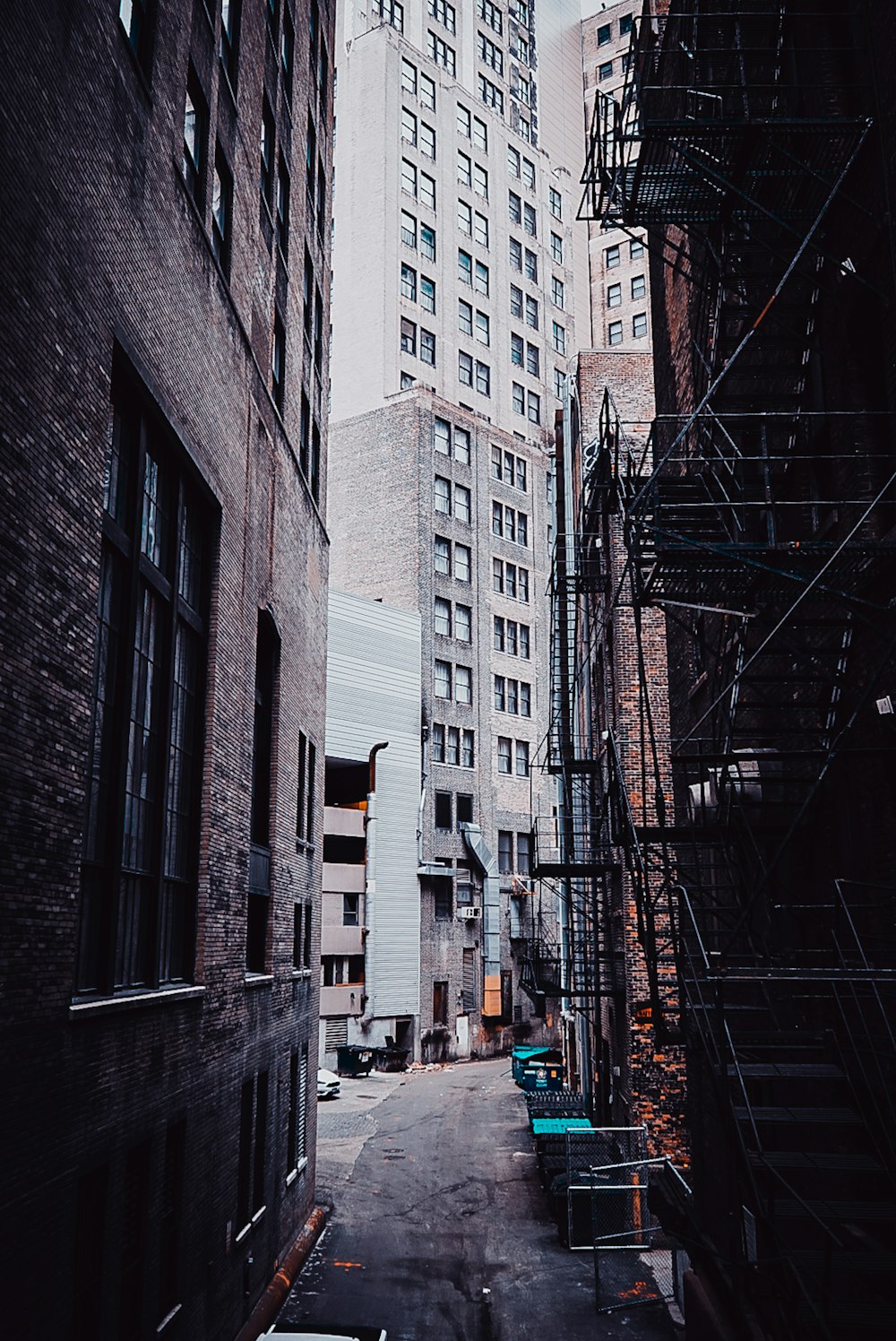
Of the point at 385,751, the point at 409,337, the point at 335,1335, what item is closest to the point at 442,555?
the point at 385,751

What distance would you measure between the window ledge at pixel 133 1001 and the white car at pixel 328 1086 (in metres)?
25.3

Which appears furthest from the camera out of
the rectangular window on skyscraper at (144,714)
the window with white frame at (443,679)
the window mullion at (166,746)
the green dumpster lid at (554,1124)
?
the window with white frame at (443,679)

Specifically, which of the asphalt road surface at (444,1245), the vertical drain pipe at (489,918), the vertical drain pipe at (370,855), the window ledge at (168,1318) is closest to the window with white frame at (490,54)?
the vertical drain pipe at (370,855)

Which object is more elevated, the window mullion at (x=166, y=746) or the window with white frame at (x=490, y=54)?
the window with white frame at (x=490, y=54)

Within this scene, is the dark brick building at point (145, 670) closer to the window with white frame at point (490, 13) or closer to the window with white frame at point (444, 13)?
the window with white frame at point (444, 13)

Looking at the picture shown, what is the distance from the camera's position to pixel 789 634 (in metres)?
10.1

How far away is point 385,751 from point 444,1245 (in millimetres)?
27869

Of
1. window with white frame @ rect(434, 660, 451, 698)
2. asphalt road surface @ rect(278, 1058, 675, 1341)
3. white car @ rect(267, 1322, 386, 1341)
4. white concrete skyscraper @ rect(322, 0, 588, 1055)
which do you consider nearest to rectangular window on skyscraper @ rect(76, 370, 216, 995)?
white car @ rect(267, 1322, 386, 1341)

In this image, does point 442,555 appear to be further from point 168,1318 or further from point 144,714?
point 168,1318

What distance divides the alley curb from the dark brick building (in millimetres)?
280

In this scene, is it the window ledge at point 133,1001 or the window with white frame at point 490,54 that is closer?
the window ledge at point 133,1001

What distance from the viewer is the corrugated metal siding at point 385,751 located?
4400 centimetres

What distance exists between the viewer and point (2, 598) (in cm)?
730

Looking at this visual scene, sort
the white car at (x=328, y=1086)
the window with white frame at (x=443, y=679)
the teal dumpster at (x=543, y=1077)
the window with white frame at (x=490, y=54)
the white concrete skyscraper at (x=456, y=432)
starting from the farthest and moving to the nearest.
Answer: the window with white frame at (x=490, y=54), the window with white frame at (x=443, y=679), the white concrete skyscraper at (x=456, y=432), the white car at (x=328, y=1086), the teal dumpster at (x=543, y=1077)
